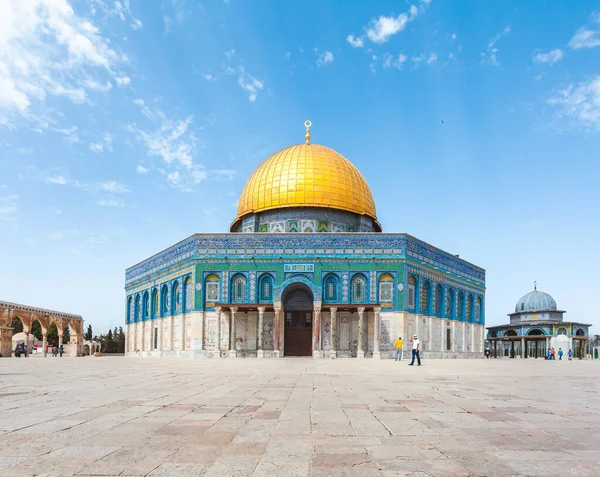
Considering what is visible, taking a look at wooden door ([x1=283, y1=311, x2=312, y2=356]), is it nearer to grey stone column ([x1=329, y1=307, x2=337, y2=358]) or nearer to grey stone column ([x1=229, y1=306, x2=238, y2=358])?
grey stone column ([x1=329, y1=307, x2=337, y2=358])

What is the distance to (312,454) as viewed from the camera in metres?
4.27

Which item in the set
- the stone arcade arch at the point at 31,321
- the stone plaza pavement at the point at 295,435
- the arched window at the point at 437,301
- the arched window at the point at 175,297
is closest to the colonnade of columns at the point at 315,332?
the arched window at the point at 175,297

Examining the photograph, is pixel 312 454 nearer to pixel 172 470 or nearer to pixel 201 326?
pixel 172 470

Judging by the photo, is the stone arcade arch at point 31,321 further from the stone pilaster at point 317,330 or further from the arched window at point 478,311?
the arched window at point 478,311

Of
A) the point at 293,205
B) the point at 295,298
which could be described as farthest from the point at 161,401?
the point at 293,205

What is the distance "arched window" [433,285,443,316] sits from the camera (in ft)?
122

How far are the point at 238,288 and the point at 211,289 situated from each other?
5.18 feet

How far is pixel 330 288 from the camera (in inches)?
1316

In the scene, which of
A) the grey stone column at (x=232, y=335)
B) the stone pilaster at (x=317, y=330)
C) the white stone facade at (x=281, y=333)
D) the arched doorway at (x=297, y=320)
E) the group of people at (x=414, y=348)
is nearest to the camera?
the group of people at (x=414, y=348)

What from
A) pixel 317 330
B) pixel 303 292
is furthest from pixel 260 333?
pixel 303 292

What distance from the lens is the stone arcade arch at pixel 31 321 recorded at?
1479 inches

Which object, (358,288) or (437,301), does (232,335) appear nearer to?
(358,288)

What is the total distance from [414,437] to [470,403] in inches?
124

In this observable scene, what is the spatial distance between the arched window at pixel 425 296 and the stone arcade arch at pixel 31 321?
1025 inches
